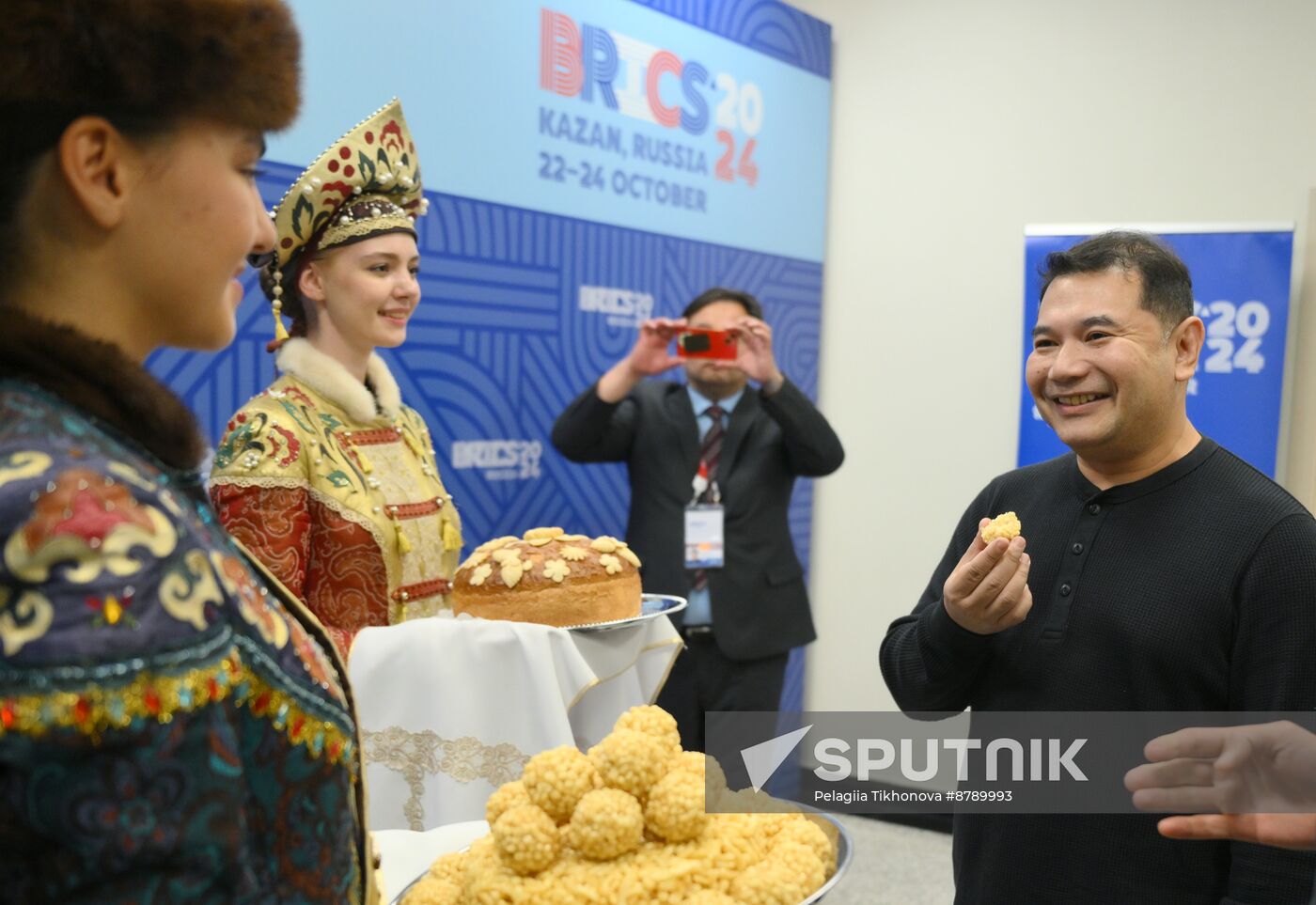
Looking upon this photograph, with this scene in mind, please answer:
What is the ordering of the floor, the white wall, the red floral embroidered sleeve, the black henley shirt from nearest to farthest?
1. the black henley shirt
2. the red floral embroidered sleeve
3. the floor
4. the white wall

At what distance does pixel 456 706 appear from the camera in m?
2.40

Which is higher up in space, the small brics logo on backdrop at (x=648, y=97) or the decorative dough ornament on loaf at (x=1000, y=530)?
the small brics logo on backdrop at (x=648, y=97)

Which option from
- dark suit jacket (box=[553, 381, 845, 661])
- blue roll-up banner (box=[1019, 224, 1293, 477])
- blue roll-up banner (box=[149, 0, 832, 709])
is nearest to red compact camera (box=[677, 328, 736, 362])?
dark suit jacket (box=[553, 381, 845, 661])

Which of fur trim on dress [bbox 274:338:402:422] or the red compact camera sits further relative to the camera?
the red compact camera

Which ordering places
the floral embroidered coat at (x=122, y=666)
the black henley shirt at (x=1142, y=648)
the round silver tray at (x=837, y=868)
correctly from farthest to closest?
the black henley shirt at (x=1142, y=648) < the round silver tray at (x=837, y=868) < the floral embroidered coat at (x=122, y=666)

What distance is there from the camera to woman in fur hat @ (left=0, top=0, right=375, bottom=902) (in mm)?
746

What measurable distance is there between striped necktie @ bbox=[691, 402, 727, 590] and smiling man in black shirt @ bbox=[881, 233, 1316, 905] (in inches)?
69.6

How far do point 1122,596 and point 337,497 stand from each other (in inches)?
59.3

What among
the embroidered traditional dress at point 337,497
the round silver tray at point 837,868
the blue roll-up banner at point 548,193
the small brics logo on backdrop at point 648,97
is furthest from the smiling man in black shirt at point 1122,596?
the small brics logo on backdrop at point 648,97

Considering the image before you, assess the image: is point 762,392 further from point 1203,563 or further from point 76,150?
point 76,150

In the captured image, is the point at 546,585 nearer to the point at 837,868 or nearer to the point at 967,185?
the point at 837,868

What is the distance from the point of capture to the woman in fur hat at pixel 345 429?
2338 millimetres

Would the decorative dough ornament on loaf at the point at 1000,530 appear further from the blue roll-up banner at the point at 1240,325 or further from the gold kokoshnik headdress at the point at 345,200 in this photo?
the blue roll-up banner at the point at 1240,325

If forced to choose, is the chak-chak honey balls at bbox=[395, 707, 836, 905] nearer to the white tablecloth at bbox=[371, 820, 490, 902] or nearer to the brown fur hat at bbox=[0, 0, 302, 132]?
the white tablecloth at bbox=[371, 820, 490, 902]
